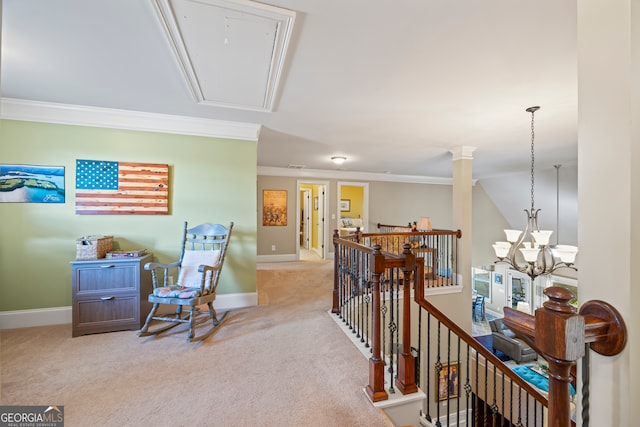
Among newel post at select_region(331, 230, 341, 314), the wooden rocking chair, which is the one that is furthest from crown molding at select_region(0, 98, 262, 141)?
newel post at select_region(331, 230, 341, 314)

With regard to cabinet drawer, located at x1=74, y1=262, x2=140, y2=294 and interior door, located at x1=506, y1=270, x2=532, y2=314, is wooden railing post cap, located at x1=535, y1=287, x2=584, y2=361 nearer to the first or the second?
cabinet drawer, located at x1=74, y1=262, x2=140, y2=294

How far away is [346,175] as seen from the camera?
6.86 metres

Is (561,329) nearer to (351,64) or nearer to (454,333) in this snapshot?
(454,333)

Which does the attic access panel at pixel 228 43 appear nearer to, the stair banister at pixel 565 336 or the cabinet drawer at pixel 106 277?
the stair banister at pixel 565 336

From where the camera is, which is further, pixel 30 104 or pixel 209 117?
pixel 209 117

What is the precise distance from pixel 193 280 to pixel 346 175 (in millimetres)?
4843

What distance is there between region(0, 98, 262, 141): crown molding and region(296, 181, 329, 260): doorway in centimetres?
344

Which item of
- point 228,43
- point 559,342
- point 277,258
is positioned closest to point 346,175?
point 277,258

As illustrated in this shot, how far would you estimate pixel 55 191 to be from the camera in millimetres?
2789

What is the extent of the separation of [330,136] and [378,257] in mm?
2389

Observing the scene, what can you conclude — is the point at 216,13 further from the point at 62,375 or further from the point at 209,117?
the point at 62,375

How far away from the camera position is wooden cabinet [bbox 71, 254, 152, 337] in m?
2.49

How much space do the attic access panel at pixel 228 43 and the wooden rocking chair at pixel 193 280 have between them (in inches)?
58.9

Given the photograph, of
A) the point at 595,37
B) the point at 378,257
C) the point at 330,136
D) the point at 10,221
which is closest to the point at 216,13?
the point at 595,37
